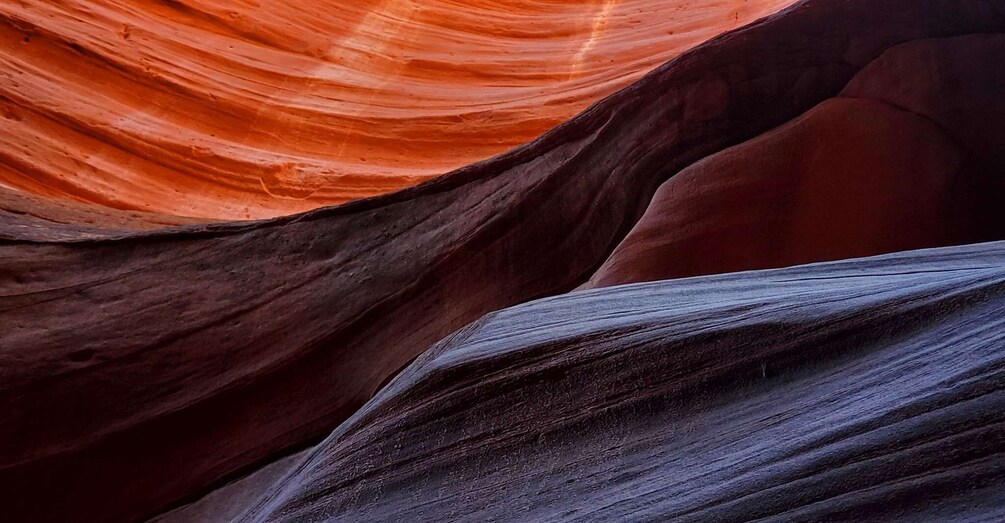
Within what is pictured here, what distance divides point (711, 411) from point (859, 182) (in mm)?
1519

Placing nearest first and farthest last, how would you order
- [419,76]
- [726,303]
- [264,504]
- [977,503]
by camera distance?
[977,503]
[726,303]
[264,504]
[419,76]

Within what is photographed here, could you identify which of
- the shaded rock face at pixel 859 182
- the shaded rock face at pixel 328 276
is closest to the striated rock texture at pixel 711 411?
the shaded rock face at pixel 859 182

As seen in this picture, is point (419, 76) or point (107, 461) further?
point (419, 76)

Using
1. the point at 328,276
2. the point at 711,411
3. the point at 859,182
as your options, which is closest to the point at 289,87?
the point at 328,276

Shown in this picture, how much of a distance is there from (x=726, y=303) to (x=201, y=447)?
6.17 feet

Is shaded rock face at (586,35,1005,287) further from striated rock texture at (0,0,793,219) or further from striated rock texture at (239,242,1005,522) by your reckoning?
striated rock texture at (0,0,793,219)

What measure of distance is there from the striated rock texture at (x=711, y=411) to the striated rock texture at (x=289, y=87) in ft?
9.51

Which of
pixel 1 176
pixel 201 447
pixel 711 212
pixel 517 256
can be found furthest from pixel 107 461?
pixel 711 212

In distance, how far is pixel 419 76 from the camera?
5.43m

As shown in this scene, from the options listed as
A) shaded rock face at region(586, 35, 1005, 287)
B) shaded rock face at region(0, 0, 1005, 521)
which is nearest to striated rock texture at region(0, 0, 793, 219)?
shaded rock face at region(0, 0, 1005, 521)

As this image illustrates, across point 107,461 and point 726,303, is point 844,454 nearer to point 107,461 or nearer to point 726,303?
point 726,303

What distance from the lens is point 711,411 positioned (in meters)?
1.32

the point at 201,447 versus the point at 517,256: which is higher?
the point at 517,256

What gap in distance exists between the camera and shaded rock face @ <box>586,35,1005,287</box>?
246 centimetres
